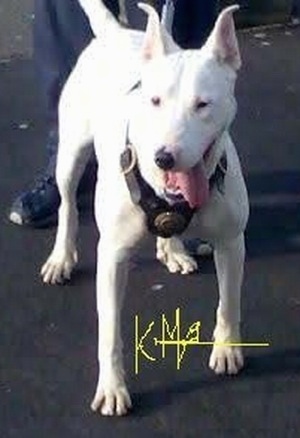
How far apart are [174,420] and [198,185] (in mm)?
734

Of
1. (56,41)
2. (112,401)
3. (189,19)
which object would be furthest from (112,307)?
(56,41)

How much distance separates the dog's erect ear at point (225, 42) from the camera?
115 inches

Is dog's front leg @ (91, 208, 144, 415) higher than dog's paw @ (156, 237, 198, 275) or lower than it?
higher

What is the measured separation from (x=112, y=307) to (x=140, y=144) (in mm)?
504

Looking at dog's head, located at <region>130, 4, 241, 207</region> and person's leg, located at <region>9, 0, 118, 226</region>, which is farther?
person's leg, located at <region>9, 0, 118, 226</region>

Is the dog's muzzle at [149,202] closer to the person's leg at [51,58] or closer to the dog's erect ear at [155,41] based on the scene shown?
the dog's erect ear at [155,41]

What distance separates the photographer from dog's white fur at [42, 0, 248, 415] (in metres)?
2.82

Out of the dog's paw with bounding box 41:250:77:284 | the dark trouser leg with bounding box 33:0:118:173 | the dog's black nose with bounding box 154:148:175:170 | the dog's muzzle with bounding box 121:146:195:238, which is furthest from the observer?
the dark trouser leg with bounding box 33:0:118:173

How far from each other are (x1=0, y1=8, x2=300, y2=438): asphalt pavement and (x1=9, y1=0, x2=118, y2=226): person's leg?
0.08 metres

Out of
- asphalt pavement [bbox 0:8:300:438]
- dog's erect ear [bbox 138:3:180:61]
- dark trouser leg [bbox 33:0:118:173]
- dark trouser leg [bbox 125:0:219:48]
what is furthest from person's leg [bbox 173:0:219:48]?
dog's erect ear [bbox 138:3:180:61]

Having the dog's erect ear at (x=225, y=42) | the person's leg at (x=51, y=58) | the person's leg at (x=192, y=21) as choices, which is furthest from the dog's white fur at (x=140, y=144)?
the person's leg at (x=192, y=21)

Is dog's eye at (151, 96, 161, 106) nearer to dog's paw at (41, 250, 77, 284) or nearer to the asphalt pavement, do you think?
the asphalt pavement

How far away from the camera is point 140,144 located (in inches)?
117

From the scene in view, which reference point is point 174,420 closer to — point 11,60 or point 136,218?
point 136,218
